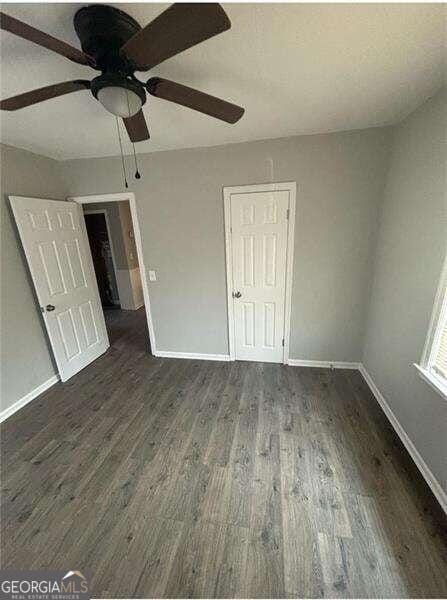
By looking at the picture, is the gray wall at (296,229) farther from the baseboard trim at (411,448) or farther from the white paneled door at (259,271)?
the baseboard trim at (411,448)

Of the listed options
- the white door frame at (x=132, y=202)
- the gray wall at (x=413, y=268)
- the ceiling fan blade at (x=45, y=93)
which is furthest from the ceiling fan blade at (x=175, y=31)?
the white door frame at (x=132, y=202)

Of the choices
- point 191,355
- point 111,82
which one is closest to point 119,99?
point 111,82

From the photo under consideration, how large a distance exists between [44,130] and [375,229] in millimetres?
3079

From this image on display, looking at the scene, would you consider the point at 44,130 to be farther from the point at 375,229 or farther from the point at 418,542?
the point at 418,542

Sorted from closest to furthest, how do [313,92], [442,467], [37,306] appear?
[442,467], [313,92], [37,306]

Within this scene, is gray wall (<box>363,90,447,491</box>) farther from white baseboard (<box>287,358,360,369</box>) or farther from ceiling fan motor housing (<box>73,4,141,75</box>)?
ceiling fan motor housing (<box>73,4,141,75</box>)

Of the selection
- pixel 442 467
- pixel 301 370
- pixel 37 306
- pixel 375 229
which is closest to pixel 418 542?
pixel 442 467

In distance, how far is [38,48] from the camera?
1.08 metres

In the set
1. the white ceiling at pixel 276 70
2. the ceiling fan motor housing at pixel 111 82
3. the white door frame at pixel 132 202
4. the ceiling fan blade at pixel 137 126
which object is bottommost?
the white door frame at pixel 132 202

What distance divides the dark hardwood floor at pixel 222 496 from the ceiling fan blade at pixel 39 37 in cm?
223

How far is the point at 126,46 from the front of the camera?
0.84 meters

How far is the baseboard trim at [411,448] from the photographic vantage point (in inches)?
55.7

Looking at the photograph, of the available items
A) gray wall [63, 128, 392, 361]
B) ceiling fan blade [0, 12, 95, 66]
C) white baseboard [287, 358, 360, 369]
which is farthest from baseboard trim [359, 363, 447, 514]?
ceiling fan blade [0, 12, 95, 66]

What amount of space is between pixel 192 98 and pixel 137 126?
1.50 feet
